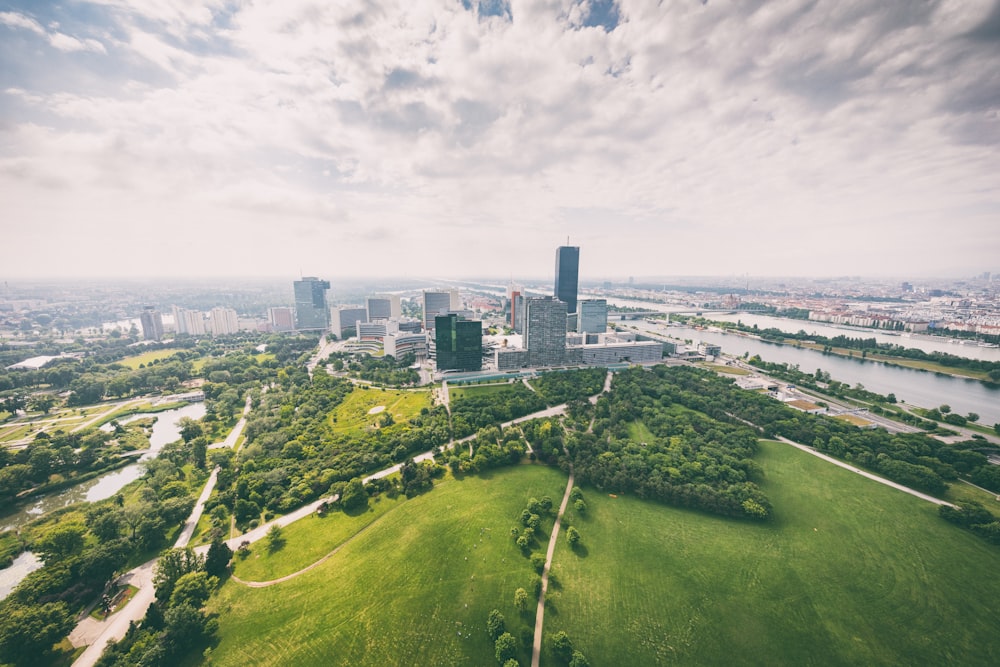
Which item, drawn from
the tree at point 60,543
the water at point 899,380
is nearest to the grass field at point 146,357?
the tree at point 60,543

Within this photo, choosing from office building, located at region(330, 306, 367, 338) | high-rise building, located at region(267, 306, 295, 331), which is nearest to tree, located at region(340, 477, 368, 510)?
office building, located at region(330, 306, 367, 338)

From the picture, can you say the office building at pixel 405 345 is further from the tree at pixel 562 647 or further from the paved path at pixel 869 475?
the paved path at pixel 869 475

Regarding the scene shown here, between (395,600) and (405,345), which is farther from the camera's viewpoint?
(405,345)

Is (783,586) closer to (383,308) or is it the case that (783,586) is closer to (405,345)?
(405,345)

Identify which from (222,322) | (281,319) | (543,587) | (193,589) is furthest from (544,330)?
(222,322)

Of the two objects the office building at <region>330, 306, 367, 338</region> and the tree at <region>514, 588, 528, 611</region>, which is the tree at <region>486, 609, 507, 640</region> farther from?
the office building at <region>330, 306, 367, 338</region>
